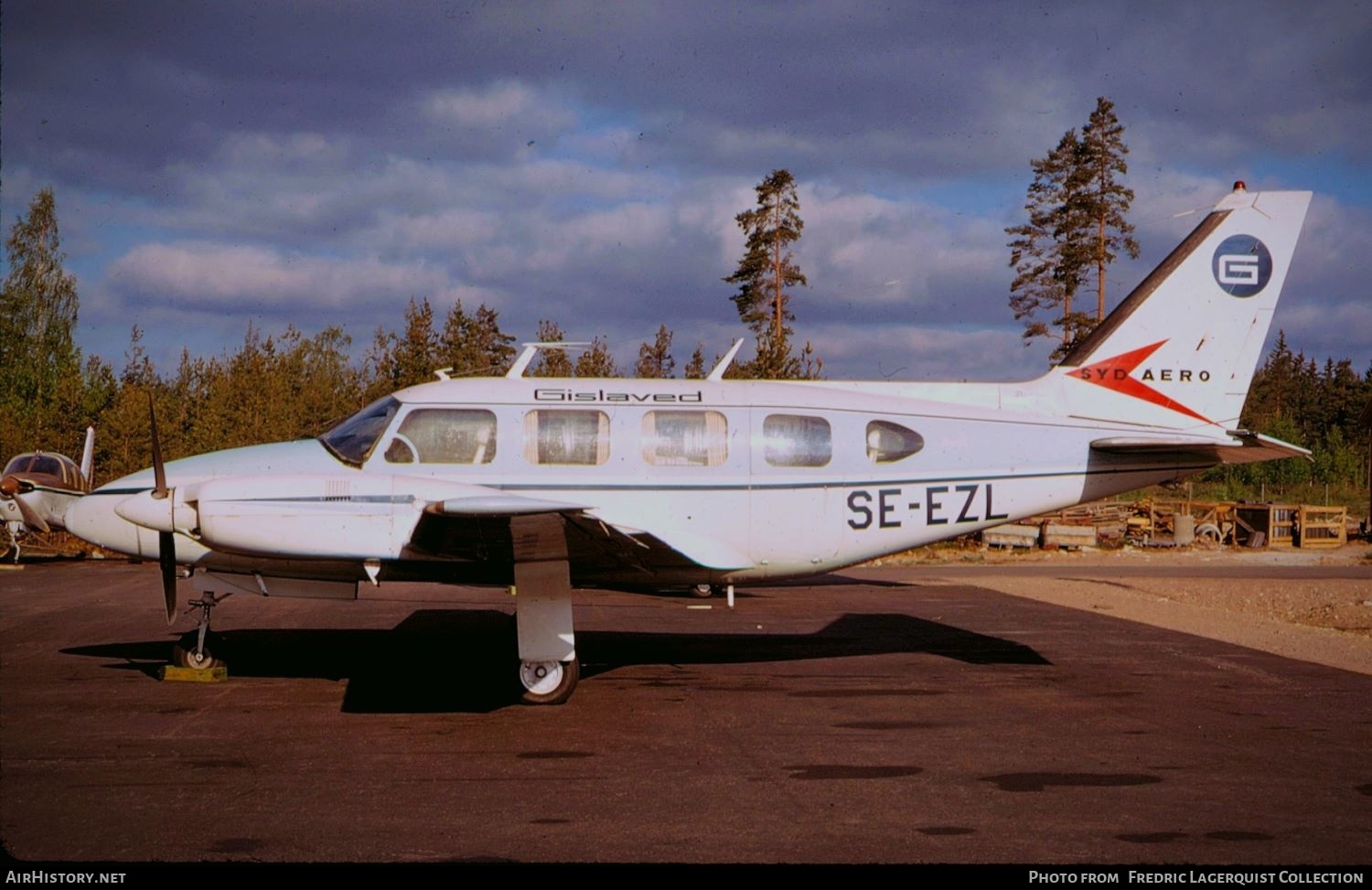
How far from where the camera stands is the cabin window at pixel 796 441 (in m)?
11.5

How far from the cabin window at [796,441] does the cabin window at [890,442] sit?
466 millimetres

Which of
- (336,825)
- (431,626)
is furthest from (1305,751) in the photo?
(431,626)

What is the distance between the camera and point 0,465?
31.2 m

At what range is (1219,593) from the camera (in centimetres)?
2330

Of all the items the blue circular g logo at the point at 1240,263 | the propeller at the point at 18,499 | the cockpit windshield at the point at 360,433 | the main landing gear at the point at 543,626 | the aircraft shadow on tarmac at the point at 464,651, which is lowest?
the aircraft shadow on tarmac at the point at 464,651

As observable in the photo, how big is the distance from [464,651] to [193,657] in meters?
3.26

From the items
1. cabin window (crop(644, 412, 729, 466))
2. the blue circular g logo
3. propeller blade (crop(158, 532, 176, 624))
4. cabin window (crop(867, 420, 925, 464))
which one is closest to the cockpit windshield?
propeller blade (crop(158, 532, 176, 624))

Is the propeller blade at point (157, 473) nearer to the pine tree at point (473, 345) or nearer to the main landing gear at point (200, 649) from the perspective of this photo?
the main landing gear at point (200, 649)

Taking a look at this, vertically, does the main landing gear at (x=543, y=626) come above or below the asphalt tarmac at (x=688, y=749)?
above

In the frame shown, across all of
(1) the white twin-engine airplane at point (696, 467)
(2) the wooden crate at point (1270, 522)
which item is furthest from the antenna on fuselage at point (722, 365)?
(2) the wooden crate at point (1270, 522)

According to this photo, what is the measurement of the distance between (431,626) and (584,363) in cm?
2499

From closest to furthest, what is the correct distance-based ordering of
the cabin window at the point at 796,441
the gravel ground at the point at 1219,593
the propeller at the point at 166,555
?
1. the propeller at the point at 166,555
2. the cabin window at the point at 796,441
3. the gravel ground at the point at 1219,593

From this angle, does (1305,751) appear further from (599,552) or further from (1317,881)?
(599,552)

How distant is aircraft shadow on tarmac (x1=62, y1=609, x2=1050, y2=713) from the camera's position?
37.3 ft
